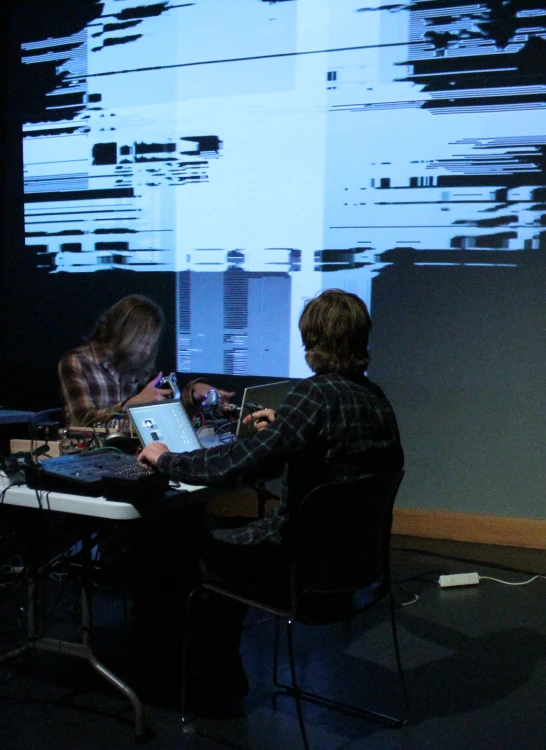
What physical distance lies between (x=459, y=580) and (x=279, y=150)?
2396mm

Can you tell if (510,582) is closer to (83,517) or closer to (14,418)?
(83,517)

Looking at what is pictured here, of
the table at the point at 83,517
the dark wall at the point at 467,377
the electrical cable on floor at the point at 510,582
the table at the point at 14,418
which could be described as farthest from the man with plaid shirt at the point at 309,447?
the table at the point at 14,418

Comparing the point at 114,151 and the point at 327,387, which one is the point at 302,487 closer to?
the point at 327,387

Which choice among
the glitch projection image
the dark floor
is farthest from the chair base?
the glitch projection image

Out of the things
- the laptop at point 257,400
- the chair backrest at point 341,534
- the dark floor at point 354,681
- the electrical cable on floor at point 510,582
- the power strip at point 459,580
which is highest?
the laptop at point 257,400

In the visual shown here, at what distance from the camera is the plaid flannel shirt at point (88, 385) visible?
3.56 metres

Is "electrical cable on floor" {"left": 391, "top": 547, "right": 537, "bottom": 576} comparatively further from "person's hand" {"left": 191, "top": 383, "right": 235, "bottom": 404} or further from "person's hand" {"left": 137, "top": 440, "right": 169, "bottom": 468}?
"person's hand" {"left": 137, "top": 440, "right": 169, "bottom": 468}

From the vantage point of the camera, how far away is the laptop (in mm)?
2658

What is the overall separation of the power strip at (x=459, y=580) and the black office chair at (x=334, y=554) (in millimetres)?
1359

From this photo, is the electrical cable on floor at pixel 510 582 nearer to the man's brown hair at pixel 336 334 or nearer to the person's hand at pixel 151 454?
the man's brown hair at pixel 336 334

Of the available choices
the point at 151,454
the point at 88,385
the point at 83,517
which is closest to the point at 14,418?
the point at 88,385

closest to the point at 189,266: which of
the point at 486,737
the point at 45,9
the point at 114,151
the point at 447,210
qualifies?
the point at 114,151

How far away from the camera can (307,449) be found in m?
2.07

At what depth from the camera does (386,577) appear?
2258 millimetres
